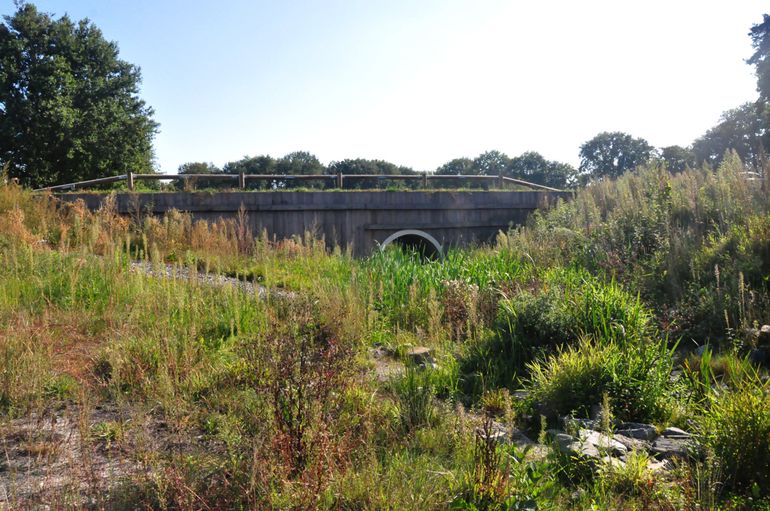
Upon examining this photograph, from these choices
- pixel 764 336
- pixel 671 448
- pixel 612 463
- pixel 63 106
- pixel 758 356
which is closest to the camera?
pixel 612 463

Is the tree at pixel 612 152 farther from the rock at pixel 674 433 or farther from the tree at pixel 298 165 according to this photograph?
the rock at pixel 674 433

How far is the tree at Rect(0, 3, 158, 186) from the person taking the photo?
24234 millimetres

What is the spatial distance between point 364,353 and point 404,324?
4.80 ft

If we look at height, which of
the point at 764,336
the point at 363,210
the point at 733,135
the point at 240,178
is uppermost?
the point at 733,135

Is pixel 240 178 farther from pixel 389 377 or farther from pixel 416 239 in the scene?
pixel 389 377

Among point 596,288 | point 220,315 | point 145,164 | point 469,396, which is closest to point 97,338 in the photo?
point 220,315

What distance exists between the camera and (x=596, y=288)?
5.88 meters

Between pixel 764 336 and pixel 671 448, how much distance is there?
2.25 meters

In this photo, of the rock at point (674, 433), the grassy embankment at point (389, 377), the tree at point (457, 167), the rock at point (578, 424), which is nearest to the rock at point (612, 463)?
the grassy embankment at point (389, 377)

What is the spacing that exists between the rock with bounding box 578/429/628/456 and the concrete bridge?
32.6ft

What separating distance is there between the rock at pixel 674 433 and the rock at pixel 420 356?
2.02m

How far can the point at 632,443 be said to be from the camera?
3340 millimetres

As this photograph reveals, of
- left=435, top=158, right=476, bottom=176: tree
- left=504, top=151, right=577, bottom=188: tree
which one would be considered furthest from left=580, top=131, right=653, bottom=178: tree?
left=435, top=158, right=476, bottom=176: tree

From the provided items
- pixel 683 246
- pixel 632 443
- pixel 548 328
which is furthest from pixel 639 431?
pixel 683 246
